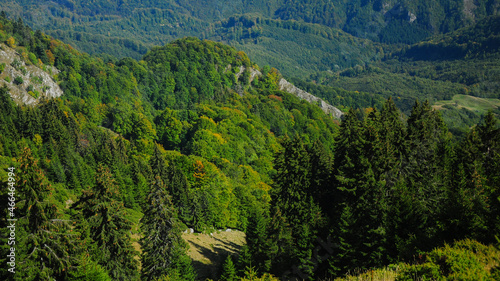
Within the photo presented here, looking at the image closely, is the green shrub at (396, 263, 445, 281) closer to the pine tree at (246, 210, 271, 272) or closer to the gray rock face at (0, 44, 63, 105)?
the pine tree at (246, 210, 271, 272)

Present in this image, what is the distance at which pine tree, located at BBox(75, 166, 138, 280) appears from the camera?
25781 millimetres

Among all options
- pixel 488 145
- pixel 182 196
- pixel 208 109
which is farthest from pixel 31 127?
pixel 488 145

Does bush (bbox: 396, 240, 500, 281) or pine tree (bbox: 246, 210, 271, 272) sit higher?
bush (bbox: 396, 240, 500, 281)

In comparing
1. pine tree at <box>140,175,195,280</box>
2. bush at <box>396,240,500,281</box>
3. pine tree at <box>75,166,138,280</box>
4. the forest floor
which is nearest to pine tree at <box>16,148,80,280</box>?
pine tree at <box>75,166,138,280</box>

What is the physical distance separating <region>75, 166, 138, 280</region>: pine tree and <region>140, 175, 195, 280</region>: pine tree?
171 inches

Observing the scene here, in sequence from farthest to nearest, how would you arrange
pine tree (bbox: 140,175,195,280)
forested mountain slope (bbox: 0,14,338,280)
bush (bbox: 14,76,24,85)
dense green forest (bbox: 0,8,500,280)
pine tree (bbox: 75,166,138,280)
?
bush (bbox: 14,76,24,85), pine tree (bbox: 140,175,195,280), pine tree (bbox: 75,166,138,280), forested mountain slope (bbox: 0,14,338,280), dense green forest (bbox: 0,8,500,280)

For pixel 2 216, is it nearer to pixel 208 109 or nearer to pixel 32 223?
pixel 32 223

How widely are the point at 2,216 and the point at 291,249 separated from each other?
25875 millimetres

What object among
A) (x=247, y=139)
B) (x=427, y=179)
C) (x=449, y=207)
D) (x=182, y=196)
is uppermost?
(x=449, y=207)

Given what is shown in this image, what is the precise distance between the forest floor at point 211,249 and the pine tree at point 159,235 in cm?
1222

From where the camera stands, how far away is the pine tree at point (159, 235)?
31.8m

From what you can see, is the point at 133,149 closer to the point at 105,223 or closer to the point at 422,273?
the point at 105,223

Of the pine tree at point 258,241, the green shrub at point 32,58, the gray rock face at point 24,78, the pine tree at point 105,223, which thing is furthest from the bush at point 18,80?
the pine tree at point 258,241

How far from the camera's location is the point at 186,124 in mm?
115688
